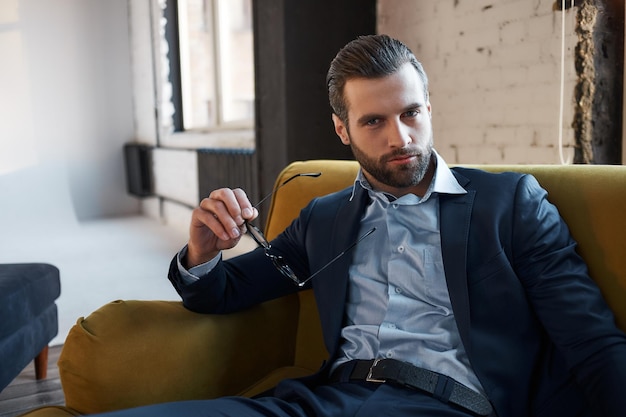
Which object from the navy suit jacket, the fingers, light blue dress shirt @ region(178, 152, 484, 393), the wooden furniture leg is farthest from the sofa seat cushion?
the navy suit jacket

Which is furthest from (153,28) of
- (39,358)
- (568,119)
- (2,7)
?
(568,119)

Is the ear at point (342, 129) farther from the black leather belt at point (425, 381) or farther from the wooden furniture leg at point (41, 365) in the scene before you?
the wooden furniture leg at point (41, 365)

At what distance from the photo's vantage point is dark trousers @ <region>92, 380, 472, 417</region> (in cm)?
110

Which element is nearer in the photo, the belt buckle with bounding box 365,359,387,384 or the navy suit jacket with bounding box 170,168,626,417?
the navy suit jacket with bounding box 170,168,626,417

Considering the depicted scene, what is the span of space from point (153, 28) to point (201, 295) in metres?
6.16

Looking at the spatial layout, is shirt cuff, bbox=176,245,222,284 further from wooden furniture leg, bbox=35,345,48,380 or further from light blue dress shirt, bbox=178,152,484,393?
wooden furniture leg, bbox=35,345,48,380

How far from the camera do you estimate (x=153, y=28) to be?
6957mm

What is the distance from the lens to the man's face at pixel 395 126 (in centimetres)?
131

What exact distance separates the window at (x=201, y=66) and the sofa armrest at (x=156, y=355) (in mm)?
4521

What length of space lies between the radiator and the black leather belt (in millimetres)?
3087

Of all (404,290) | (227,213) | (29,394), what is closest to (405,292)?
(404,290)

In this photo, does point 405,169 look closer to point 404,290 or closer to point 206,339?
point 404,290

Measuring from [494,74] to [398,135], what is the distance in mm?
1583

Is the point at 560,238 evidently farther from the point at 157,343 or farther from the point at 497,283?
the point at 157,343
